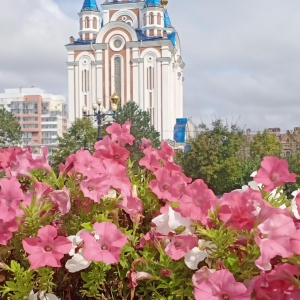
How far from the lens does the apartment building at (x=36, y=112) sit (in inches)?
4075

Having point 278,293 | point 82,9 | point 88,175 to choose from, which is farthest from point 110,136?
point 82,9

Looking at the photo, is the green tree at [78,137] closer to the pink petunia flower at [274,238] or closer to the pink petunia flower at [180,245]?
the pink petunia flower at [180,245]

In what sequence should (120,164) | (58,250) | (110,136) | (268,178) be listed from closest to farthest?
(58,250) < (268,178) < (120,164) < (110,136)

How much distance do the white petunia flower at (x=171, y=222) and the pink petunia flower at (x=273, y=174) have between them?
276mm

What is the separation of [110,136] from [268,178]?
708 mm

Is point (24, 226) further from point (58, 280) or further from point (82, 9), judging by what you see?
point (82, 9)

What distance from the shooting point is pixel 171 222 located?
162 centimetres

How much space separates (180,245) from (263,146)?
41259mm

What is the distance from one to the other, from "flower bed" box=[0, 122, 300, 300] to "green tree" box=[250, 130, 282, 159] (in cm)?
3900

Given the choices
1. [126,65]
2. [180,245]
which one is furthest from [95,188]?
[126,65]

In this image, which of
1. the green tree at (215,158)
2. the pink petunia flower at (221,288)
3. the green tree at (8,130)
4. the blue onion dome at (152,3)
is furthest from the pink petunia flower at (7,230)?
the blue onion dome at (152,3)

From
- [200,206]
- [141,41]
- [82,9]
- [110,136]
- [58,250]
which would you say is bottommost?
[58,250]

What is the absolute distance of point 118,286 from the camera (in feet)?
5.24

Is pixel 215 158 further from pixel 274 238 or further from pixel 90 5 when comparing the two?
pixel 274 238
